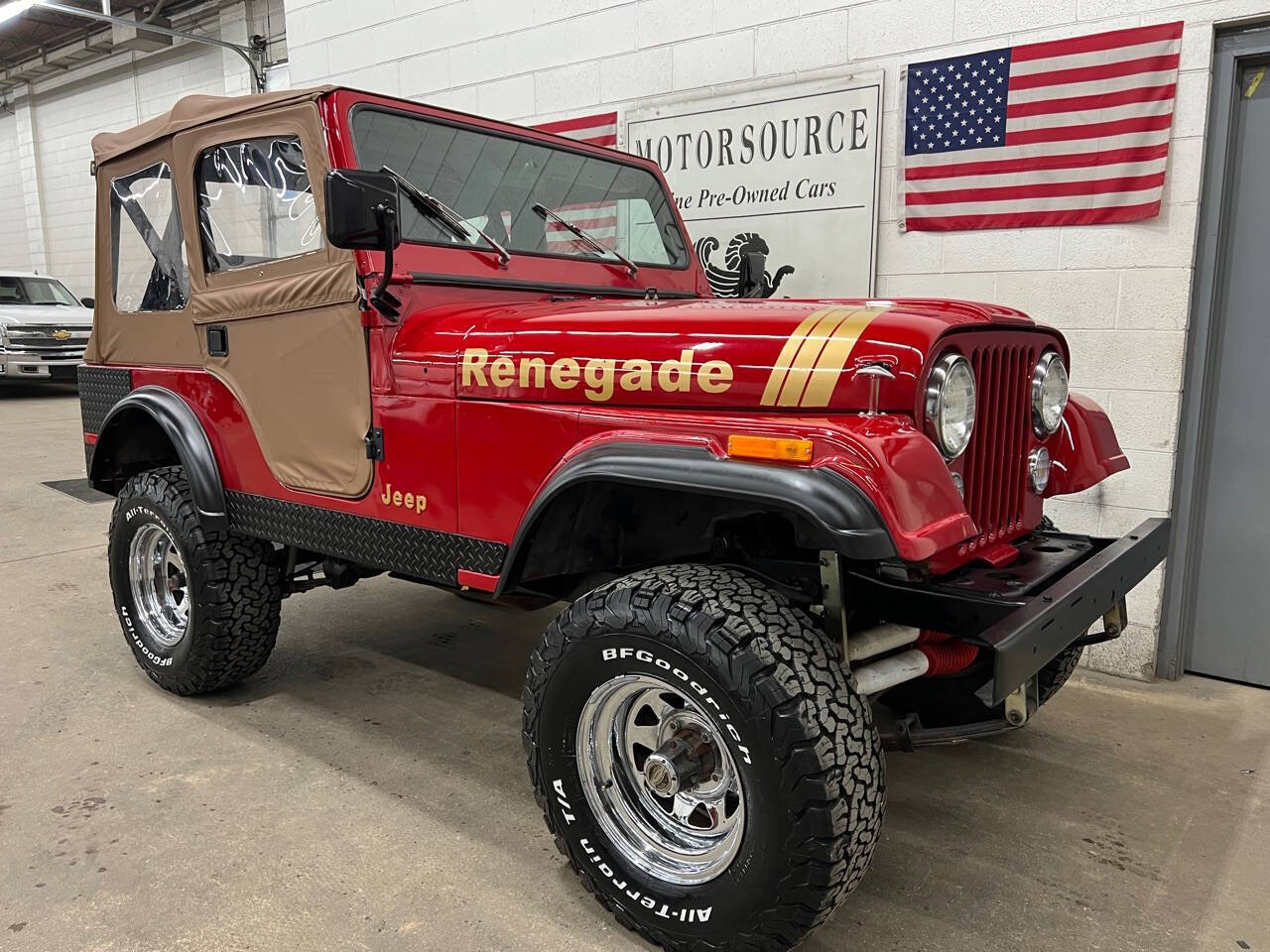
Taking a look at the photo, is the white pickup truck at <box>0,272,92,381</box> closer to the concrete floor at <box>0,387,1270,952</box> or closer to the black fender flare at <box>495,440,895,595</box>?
the concrete floor at <box>0,387,1270,952</box>

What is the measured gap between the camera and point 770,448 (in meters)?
1.76

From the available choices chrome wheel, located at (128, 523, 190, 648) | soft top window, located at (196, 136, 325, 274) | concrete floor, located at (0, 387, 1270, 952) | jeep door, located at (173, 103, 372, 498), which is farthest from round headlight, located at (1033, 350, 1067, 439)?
chrome wheel, located at (128, 523, 190, 648)

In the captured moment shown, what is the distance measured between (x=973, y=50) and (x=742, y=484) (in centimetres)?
281

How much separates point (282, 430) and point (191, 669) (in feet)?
3.18

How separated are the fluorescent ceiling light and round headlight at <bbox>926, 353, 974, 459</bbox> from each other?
1284 centimetres

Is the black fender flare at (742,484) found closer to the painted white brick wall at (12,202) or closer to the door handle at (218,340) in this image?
the door handle at (218,340)

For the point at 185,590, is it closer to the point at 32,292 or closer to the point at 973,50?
the point at 973,50

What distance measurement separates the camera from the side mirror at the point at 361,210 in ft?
7.07

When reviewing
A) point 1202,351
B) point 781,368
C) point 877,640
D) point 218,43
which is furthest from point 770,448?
point 218,43

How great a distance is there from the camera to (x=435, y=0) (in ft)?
17.9

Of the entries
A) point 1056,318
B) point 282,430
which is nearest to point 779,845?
point 282,430

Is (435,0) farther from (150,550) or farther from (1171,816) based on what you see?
(1171,816)

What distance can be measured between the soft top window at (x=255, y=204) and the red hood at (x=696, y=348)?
1.76ft

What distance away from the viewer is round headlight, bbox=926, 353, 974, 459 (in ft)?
6.00
